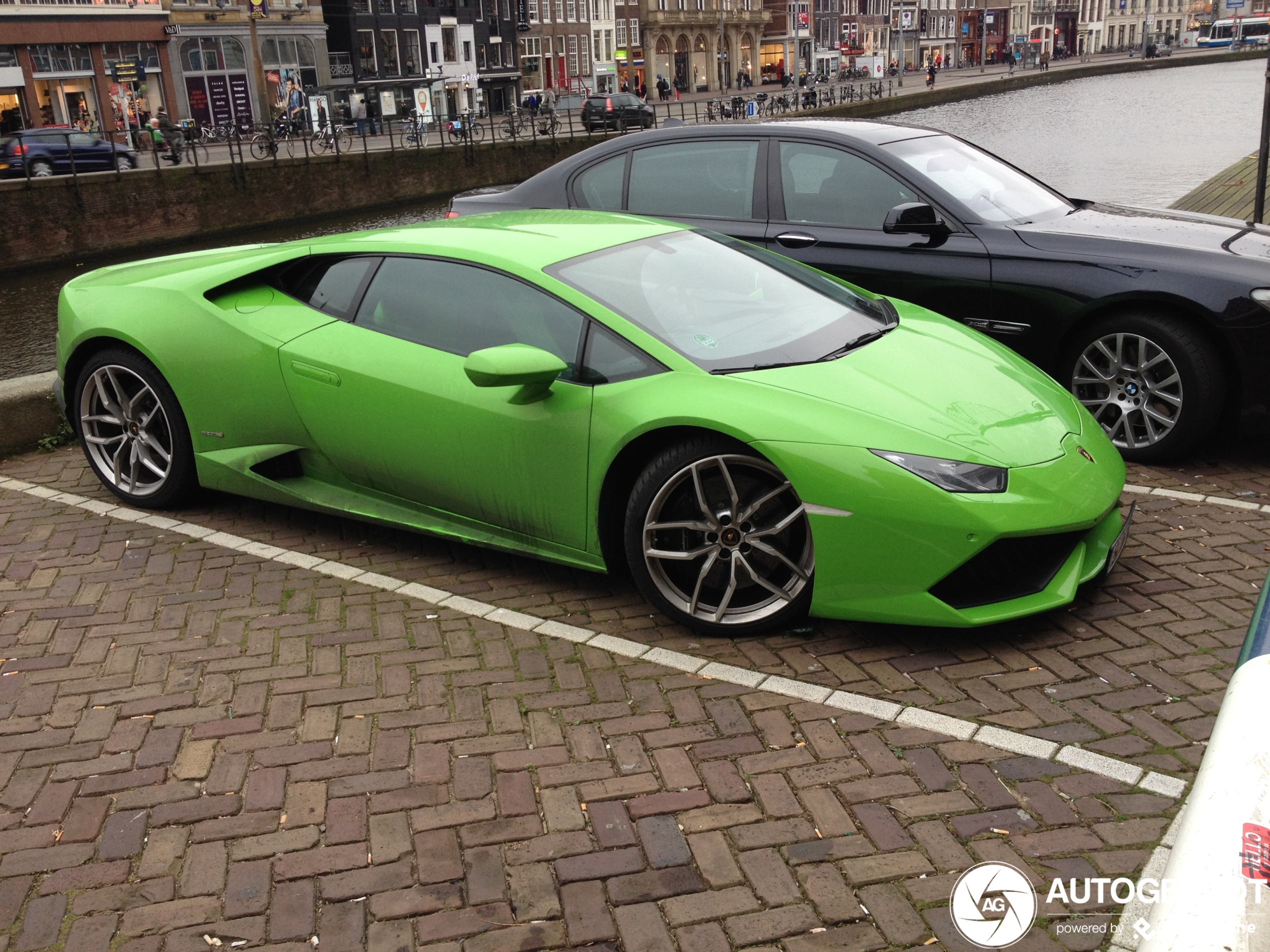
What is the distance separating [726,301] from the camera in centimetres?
427

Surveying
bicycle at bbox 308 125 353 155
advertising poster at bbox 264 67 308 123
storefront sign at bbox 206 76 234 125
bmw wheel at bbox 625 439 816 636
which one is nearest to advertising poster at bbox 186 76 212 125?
storefront sign at bbox 206 76 234 125

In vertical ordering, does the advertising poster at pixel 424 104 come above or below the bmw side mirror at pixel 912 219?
below

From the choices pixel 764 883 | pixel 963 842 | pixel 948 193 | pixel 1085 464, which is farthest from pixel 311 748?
pixel 948 193

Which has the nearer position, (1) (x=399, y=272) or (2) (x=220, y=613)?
(2) (x=220, y=613)

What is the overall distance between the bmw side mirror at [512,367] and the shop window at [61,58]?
49004mm

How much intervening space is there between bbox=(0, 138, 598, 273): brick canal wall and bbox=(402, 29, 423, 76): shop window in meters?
29.0

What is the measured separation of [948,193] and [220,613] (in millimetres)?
3907

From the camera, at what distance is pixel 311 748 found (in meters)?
3.23

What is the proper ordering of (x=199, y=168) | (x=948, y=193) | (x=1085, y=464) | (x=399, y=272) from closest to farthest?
1. (x=1085, y=464)
2. (x=399, y=272)
3. (x=948, y=193)
4. (x=199, y=168)

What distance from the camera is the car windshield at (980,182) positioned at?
19.1ft

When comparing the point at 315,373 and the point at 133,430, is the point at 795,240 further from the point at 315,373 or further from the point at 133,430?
the point at 133,430

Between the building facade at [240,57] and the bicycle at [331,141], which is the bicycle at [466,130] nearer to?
the bicycle at [331,141]

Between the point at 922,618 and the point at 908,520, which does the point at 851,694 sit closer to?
the point at 922,618

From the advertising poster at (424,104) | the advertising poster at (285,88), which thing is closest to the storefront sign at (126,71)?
the advertising poster at (285,88)
